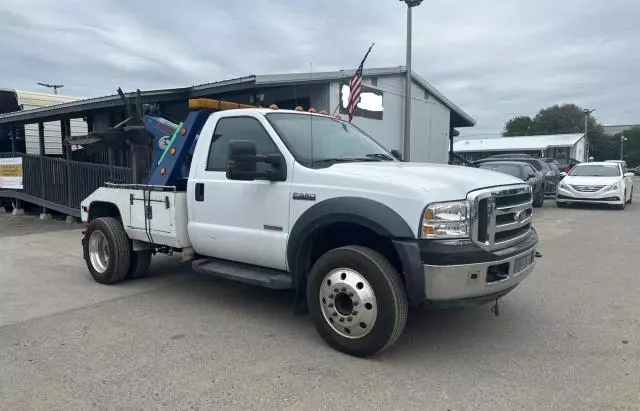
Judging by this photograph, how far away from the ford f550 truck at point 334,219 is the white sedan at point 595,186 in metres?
12.9

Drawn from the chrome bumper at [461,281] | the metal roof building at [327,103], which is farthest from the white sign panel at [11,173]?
the chrome bumper at [461,281]

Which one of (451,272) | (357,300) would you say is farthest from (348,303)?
(451,272)

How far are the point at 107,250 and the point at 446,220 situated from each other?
447cm

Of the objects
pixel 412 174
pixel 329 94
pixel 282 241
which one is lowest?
pixel 282 241

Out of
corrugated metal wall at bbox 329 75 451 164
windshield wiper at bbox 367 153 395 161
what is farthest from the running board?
corrugated metal wall at bbox 329 75 451 164

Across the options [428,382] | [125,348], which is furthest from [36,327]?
[428,382]

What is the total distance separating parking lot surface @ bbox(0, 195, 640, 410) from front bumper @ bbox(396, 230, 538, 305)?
58 cm

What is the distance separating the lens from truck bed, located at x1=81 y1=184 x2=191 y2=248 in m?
5.48

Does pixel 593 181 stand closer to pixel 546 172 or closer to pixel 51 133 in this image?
pixel 546 172

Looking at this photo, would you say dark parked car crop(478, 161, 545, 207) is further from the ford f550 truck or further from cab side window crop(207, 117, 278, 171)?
cab side window crop(207, 117, 278, 171)

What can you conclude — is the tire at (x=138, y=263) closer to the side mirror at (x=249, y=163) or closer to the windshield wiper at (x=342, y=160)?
the side mirror at (x=249, y=163)

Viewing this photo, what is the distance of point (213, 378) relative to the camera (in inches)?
145

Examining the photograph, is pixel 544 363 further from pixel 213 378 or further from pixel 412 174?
pixel 213 378

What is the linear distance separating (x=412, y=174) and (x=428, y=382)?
1.59m
